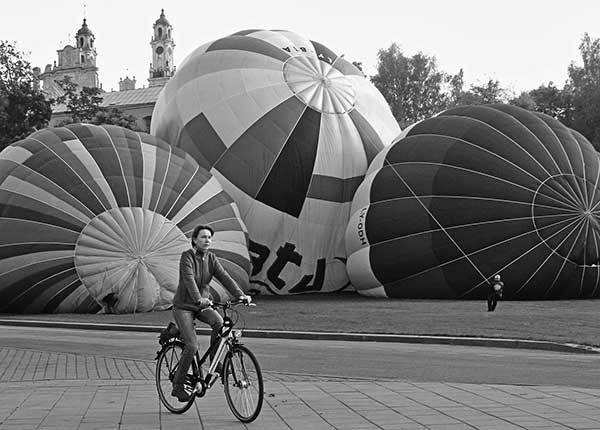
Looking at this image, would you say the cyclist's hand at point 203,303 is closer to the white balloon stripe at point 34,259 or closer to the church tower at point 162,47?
the white balloon stripe at point 34,259

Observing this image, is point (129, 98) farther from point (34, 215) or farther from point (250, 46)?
point (34, 215)

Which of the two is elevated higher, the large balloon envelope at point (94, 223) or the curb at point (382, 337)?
the large balloon envelope at point (94, 223)

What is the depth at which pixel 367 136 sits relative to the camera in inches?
1138

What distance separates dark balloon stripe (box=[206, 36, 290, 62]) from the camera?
29031 mm

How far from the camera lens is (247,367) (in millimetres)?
7895

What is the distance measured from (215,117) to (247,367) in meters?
20.3

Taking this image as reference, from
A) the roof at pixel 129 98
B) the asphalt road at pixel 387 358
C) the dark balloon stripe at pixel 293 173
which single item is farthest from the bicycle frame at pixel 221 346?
the roof at pixel 129 98

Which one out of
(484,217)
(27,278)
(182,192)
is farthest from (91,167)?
(484,217)

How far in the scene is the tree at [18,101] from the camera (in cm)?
5391

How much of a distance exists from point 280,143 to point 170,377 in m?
19.0

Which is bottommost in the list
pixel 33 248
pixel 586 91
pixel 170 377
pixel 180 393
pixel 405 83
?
pixel 180 393

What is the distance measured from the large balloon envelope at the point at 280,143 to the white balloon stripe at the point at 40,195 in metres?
5.14

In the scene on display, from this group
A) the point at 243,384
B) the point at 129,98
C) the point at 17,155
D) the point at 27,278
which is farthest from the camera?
the point at 129,98

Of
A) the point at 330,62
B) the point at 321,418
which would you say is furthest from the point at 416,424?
the point at 330,62
